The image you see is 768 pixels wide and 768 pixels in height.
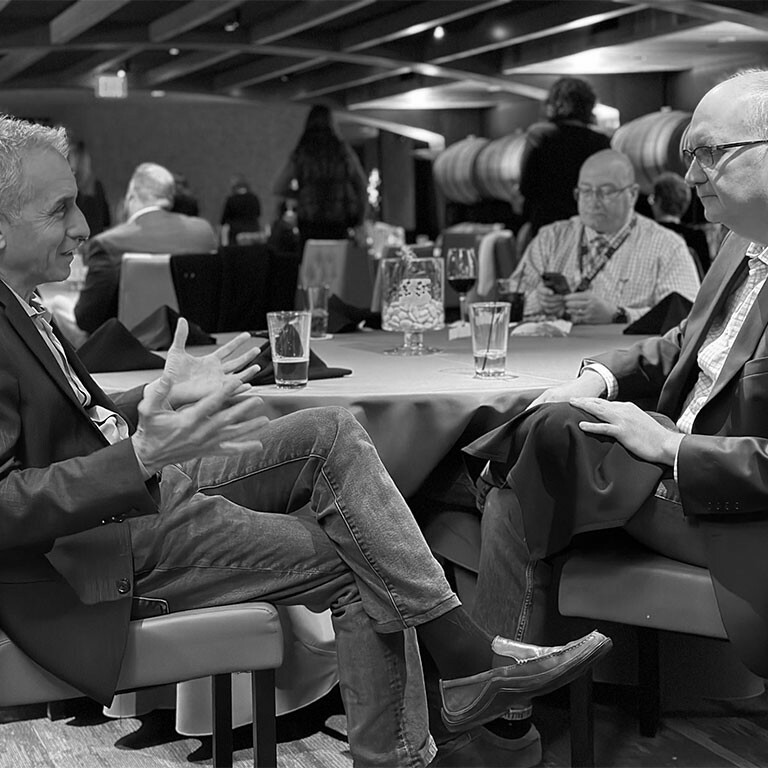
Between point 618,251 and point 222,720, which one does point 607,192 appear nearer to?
point 618,251

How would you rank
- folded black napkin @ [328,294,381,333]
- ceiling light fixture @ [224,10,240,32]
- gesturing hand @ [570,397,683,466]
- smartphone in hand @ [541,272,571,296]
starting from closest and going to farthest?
gesturing hand @ [570,397,683,466] → folded black napkin @ [328,294,381,333] → smartphone in hand @ [541,272,571,296] → ceiling light fixture @ [224,10,240,32]

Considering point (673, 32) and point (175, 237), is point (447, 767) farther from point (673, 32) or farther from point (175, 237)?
point (673, 32)

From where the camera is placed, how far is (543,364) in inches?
108

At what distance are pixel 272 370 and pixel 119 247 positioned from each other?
296 centimetres

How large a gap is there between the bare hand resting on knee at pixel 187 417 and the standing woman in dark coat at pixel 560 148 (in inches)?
165

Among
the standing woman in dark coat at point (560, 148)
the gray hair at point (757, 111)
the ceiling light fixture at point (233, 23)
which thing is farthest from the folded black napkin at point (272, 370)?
the ceiling light fixture at point (233, 23)

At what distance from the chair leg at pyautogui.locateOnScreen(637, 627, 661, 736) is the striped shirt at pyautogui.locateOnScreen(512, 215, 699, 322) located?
1.55 m

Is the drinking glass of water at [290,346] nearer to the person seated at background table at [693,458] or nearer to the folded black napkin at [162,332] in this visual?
the person seated at background table at [693,458]

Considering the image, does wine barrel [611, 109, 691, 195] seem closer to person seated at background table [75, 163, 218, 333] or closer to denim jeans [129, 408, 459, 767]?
person seated at background table [75, 163, 218, 333]

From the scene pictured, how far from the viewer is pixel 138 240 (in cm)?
535

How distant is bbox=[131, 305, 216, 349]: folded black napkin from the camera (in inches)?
120

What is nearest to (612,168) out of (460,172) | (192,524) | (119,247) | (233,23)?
(119,247)

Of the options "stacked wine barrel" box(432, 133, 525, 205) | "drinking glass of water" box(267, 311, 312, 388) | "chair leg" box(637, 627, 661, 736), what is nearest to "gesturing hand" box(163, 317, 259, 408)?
"drinking glass of water" box(267, 311, 312, 388)

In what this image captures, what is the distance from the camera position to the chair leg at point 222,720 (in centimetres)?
204
